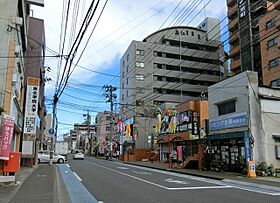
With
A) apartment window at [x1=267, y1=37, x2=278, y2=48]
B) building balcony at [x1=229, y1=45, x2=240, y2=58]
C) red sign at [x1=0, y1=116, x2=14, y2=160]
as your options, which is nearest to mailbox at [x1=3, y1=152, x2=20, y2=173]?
red sign at [x1=0, y1=116, x2=14, y2=160]

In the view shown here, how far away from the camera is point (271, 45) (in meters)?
50.3

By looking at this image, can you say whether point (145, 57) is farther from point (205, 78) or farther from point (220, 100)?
point (220, 100)

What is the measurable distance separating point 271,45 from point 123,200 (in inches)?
1824

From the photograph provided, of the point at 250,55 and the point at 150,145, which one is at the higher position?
the point at 250,55

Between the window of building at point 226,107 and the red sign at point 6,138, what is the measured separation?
16.0 m

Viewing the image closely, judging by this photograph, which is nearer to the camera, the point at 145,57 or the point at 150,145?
the point at 150,145

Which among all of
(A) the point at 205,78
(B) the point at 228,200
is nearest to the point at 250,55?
(A) the point at 205,78

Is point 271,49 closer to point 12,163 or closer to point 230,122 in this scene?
point 230,122

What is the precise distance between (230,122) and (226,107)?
158 centimetres

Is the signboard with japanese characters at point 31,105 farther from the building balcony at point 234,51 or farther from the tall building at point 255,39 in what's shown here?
the building balcony at point 234,51

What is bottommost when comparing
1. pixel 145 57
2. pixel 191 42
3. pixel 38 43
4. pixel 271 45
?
pixel 38 43

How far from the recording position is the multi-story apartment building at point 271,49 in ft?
159

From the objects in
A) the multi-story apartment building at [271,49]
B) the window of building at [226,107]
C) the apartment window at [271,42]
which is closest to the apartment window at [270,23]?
the multi-story apartment building at [271,49]

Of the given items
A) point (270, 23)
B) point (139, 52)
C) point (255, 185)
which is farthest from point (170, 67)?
point (255, 185)
